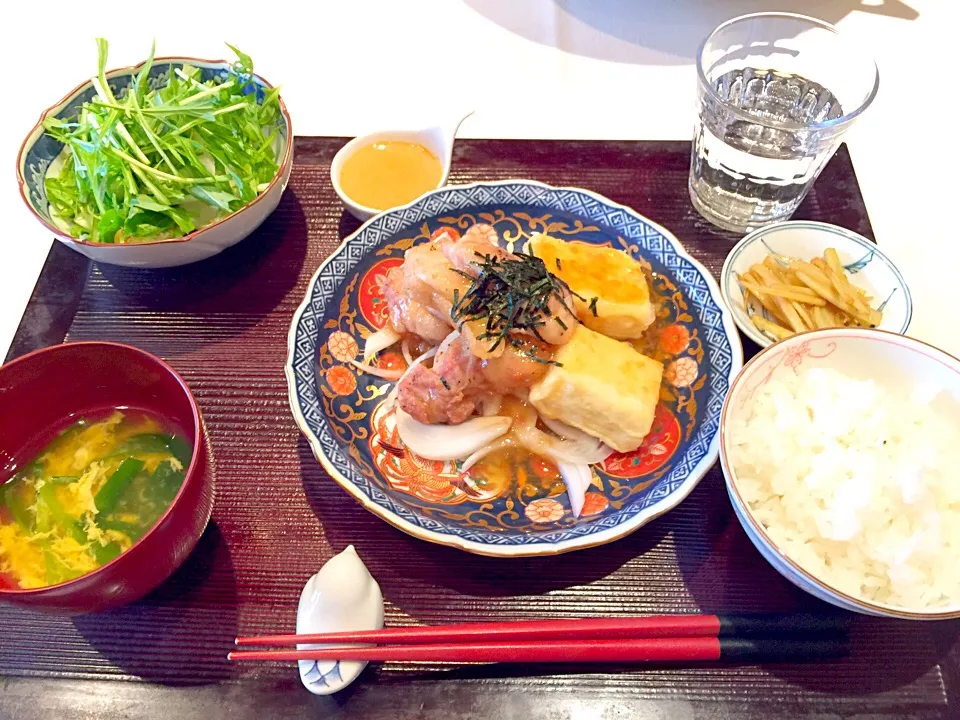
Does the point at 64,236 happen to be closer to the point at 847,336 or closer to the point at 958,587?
the point at 847,336

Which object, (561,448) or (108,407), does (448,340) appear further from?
(108,407)

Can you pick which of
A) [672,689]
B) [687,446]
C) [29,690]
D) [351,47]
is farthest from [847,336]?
[351,47]

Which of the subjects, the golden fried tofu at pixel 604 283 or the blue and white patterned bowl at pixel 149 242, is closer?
the golden fried tofu at pixel 604 283

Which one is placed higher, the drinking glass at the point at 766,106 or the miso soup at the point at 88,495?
the drinking glass at the point at 766,106

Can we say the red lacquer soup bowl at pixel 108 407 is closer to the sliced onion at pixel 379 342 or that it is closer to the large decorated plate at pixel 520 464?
the large decorated plate at pixel 520 464

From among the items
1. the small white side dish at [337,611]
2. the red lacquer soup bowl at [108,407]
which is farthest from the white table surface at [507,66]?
the small white side dish at [337,611]
